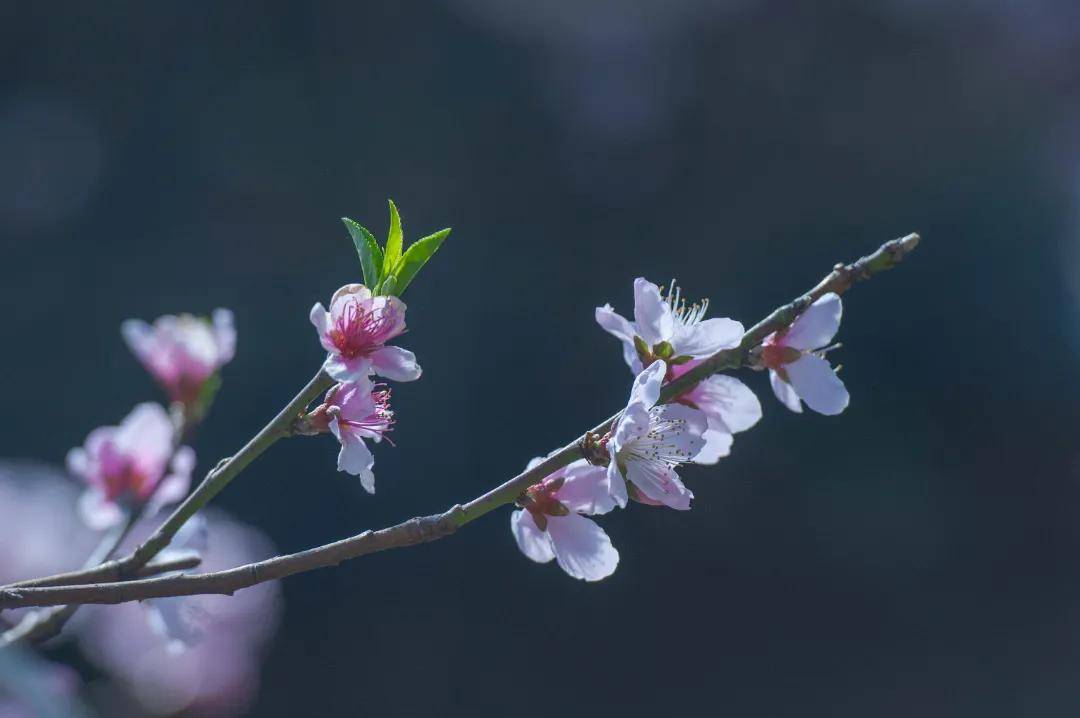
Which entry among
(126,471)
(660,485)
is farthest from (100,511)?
(660,485)

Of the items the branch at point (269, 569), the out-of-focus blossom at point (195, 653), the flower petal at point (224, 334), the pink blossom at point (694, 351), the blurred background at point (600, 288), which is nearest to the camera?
the branch at point (269, 569)

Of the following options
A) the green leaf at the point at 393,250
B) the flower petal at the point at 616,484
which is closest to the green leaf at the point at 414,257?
the green leaf at the point at 393,250

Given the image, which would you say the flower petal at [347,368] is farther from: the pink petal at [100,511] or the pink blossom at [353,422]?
the pink petal at [100,511]

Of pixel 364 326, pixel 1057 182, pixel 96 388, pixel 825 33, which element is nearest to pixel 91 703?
pixel 364 326

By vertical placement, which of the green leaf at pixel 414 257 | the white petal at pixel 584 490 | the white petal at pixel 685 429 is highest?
the green leaf at pixel 414 257

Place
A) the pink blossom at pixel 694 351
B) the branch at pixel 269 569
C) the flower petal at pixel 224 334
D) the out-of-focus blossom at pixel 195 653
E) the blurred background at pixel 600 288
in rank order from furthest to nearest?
the blurred background at pixel 600 288 < the out-of-focus blossom at pixel 195 653 < the flower petal at pixel 224 334 < the pink blossom at pixel 694 351 < the branch at pixel 269 569

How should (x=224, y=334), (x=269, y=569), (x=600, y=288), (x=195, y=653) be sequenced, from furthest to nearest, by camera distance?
(x=600, y=288) → (x=195, y=653) → (x=224, y=334) → (x=269, y=569)

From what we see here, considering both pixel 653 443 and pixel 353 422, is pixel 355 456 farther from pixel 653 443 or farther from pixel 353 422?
pixel 653 443
